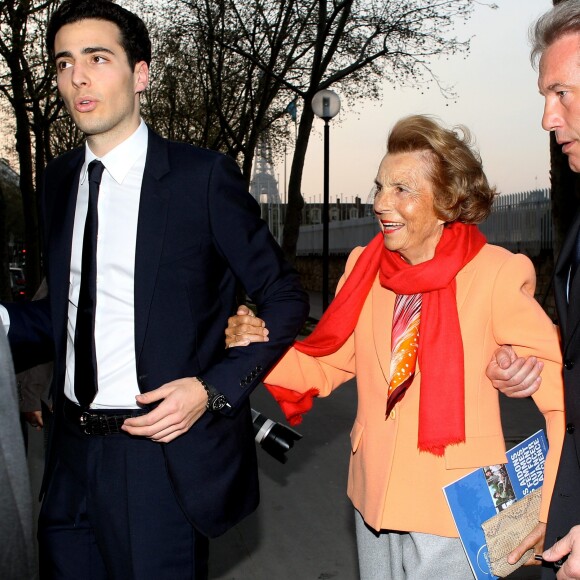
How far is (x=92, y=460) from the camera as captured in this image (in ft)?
8.46

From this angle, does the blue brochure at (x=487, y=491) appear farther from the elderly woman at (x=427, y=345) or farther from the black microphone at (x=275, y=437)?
the black microphone at (x=275, y=437)

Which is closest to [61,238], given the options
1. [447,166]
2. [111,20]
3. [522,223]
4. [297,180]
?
[111,20]

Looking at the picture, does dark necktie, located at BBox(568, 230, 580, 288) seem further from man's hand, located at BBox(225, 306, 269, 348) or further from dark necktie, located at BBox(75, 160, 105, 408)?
dark necktie, located at BBox(75, 160, 105, 408)

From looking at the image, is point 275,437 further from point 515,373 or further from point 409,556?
point 515,373

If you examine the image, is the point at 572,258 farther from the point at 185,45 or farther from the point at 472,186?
the point at 185,45

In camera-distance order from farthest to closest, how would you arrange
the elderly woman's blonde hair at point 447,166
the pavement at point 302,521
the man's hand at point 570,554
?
the pavement at point 302,521
the elderly woman's blonde hair at point 447,166
the man's hand at point 570,554

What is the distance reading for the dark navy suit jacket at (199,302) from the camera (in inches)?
101

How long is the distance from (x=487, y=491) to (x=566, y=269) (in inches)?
31.2

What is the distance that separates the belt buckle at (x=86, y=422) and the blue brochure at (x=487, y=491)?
3.78 ft

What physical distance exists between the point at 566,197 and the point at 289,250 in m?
11.4

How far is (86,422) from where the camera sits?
101 inches

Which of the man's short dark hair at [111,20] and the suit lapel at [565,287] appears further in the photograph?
the man's short dark hair at [111,20]

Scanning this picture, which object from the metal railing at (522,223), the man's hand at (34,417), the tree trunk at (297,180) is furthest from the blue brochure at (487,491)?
the tree trunk at (297,180)

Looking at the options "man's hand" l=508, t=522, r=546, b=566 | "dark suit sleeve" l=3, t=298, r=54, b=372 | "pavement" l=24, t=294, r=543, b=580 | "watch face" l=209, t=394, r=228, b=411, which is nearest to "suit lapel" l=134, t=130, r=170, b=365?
"watch face" l=209, t=394, r=228, b=411
